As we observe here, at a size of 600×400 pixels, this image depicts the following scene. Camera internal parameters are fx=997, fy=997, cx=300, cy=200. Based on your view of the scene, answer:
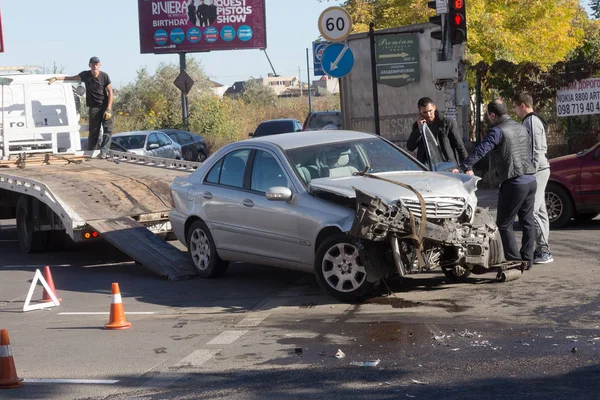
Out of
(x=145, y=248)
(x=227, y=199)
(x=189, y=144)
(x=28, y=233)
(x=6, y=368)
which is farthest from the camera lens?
(x=189, y=144)

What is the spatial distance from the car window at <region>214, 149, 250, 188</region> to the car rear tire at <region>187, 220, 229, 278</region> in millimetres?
614

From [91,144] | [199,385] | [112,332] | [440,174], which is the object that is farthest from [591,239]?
[91,144]

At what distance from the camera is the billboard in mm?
41500

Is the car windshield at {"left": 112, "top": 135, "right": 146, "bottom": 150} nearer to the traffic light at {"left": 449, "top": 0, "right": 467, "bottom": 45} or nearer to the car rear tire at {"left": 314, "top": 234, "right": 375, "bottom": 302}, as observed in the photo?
the traffic light at {"left": 449, "top": 0, "right": 467, "bottom": 45}

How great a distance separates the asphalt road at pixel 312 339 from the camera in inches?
256

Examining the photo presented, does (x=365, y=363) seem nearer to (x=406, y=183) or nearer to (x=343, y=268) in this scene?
(x=343, y=268)

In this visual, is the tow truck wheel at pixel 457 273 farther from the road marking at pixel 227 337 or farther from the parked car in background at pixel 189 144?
the parked car in background at pixel 189 144

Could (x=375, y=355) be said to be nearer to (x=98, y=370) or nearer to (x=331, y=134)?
(x=98, y=370)

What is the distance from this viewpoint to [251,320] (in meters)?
9.09

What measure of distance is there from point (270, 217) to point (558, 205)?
546 centimetres

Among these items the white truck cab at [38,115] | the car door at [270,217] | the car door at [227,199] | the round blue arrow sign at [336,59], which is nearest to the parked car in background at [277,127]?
the white truck cab at [38,115]

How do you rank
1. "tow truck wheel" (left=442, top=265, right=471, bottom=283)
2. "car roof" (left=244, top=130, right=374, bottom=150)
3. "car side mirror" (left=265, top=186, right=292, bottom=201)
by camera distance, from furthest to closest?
"car roof" (left=244, top=130, right=374, bottom=150) < "tow truck wheel" (left=442, top=265, right=471, bottom=283) < "car side mirror" (left=265, top=186, right=292, bottom=201)

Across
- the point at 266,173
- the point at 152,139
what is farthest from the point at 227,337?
the point at 152,139

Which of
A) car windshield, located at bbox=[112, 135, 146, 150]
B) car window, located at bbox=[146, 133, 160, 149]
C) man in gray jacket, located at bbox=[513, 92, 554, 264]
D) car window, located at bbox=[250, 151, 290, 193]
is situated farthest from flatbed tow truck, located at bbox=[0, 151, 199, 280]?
car window, located at bbox=[146, 133, 160, 149]
